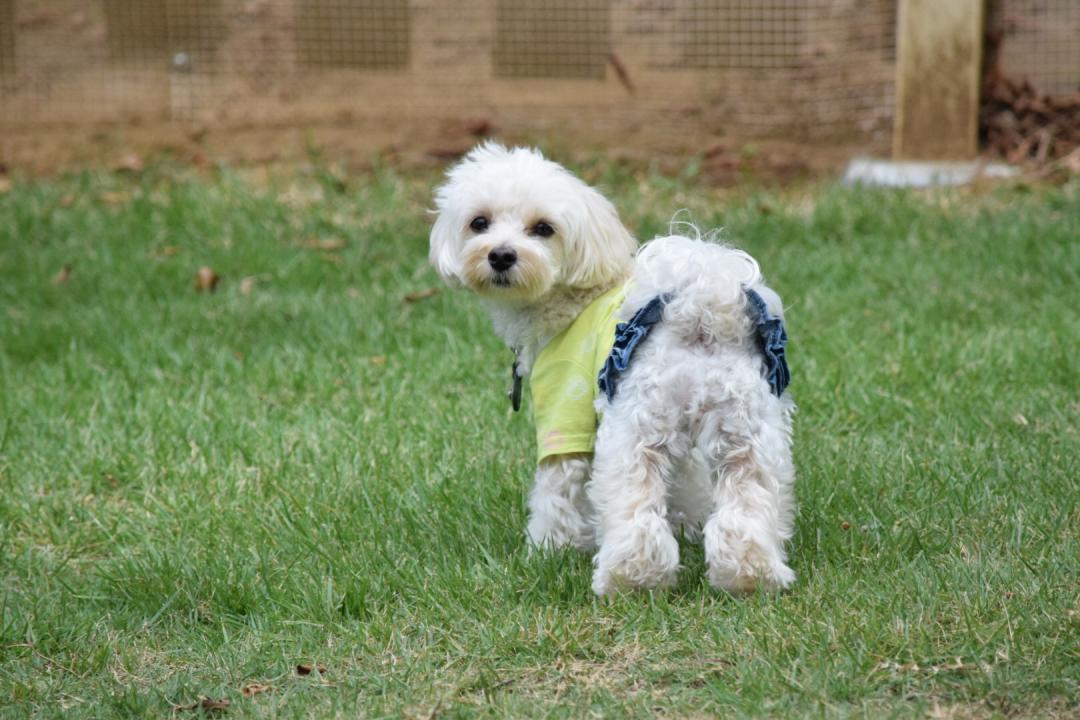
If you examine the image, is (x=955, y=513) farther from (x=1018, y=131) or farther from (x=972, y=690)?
(x=1018, y=131)

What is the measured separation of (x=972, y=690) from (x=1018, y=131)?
5797 millimetres

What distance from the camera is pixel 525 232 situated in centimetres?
372

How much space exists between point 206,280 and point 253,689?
3.87 metres

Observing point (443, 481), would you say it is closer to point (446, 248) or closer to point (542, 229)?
point (446, 248)

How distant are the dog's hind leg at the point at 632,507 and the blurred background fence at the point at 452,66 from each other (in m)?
5.27

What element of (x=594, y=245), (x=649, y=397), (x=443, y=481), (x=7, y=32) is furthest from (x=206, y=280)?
(x=649, y=397)

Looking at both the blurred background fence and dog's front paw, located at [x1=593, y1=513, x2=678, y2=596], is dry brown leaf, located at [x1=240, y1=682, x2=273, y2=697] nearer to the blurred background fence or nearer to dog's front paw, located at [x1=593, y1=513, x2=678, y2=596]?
dog's front paw, located at [x1=593, y1=513, x2=678, y2=596]

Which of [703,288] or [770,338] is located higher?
[703,288]

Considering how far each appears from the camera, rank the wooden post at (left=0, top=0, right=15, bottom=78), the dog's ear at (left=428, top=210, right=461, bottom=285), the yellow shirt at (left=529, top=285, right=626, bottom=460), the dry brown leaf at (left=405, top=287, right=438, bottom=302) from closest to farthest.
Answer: the yellow shirt at (left=529, top=285, right=626, bottom=460) < the dog's ear at (left=428, top=210, right=461, bottom=285) < the dry brown leaf at (left=405, top=287, right=438, bottom=302) < the wooden post at (left=0, top=0, right=15, bottom=78)

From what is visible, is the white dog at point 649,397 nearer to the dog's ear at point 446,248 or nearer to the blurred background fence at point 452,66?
the dog's ear at point 446,248

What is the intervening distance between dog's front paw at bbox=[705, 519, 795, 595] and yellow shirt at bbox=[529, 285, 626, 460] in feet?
1.65

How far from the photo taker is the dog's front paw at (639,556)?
3213 mm

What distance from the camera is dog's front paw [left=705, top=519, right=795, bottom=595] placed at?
314 centimetres

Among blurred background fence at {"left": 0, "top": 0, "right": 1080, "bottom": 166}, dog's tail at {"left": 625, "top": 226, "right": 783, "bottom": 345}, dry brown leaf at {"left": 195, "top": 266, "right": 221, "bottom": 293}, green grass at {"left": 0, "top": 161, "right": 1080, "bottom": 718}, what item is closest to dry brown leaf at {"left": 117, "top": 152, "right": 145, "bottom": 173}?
blurred background fence at {"left": 0, "top": 0, "right": 1080, "bottom": 166}
